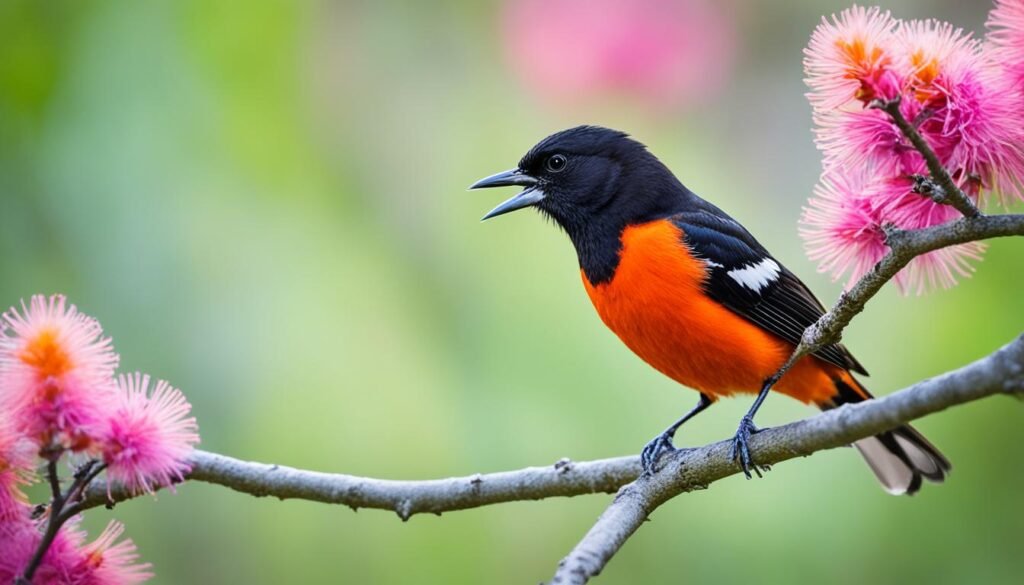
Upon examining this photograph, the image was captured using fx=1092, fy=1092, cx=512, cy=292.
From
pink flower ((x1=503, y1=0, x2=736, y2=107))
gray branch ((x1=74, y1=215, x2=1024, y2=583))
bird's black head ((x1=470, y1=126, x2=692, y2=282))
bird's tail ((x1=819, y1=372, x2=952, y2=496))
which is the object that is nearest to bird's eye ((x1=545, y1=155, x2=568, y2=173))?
bird's black head ((x1=470, y1=126, x2=692, y2=282))

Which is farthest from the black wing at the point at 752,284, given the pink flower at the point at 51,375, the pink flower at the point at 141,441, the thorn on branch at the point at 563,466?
the pink flower at the point at 51,375

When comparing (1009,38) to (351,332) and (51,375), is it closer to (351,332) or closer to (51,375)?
(51,375)

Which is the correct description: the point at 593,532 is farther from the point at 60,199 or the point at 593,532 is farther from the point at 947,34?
the point at 60,199

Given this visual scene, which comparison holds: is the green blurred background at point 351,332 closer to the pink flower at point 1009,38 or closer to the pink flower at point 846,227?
the pink flower at point 846,227

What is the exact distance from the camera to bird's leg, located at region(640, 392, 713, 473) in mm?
2396

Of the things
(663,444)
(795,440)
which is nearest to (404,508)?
(795,440)

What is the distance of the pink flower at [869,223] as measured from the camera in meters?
1.79

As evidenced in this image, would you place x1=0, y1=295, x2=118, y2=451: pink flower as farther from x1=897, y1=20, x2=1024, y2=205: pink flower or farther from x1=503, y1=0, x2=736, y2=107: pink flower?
x1=503, y1=0, x2=736, y2=107: pink flower

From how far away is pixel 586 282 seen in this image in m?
3.12

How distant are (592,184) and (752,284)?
0.60 meters

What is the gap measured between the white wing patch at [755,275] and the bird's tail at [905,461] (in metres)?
0.36

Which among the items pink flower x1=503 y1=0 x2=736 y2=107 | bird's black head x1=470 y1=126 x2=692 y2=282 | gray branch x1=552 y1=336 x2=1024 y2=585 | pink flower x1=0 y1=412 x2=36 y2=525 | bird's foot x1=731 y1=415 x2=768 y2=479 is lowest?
gray branch x1=552 y1=336 x2=1024 y2=585

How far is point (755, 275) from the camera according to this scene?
3006 mm

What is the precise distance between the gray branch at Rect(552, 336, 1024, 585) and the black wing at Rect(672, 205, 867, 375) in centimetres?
71
